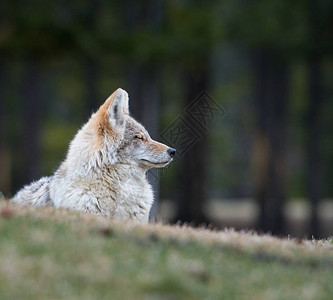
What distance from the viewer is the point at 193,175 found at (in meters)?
27.4

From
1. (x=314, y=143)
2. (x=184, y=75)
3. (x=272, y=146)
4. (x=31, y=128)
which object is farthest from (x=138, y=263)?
(x=314, y=143)

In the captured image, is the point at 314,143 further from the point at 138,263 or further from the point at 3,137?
the point at 138,263

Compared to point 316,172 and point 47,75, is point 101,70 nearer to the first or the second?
point 47,75

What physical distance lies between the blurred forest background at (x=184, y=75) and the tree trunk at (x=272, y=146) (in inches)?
1.8

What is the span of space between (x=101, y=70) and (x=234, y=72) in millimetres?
9175

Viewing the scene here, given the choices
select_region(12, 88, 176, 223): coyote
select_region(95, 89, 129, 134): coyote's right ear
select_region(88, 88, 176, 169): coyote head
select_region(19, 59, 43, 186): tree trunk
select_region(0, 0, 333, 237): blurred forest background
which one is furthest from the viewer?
select_region(19, 59, 43, 186): tree trunk

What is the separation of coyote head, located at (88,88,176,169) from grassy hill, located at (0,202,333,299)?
196 centimetres

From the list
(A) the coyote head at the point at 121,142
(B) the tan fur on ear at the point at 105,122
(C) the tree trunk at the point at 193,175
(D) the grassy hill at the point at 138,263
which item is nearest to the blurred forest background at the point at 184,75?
(C) the tree trunk at the point at 193,175

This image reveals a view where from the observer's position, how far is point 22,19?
22.2 m

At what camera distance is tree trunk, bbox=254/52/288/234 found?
2866cm

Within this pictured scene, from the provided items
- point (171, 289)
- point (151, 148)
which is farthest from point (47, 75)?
point (171, 289)

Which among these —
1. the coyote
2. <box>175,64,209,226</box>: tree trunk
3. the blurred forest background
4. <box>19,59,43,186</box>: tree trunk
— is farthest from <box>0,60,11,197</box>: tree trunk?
the coyote

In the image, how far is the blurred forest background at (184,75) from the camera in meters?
22.5

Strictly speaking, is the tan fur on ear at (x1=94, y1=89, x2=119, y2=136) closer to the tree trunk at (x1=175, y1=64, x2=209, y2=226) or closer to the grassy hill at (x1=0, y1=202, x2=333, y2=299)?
the grassy hill at (x1=0, y1=202, x2=333, y2=299)
